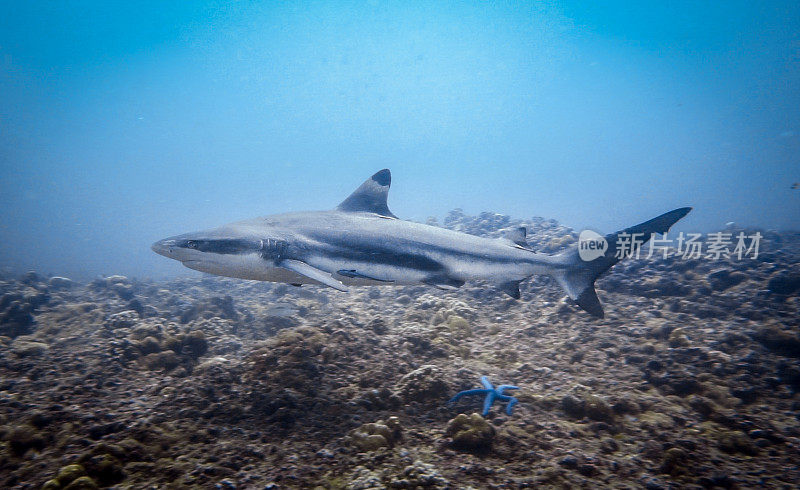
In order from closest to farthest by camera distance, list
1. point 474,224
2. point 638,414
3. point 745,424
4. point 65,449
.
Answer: point 65,449
point 745,424
point 638,414
point 474,224

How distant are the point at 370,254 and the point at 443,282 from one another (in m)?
1.26

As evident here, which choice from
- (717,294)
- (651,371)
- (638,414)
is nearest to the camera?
(638,414)

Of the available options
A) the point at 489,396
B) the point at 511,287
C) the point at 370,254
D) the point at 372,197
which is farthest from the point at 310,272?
the point at 511,287

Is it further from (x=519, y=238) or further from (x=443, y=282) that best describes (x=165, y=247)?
(x=519, y=238)

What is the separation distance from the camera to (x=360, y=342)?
568 cm

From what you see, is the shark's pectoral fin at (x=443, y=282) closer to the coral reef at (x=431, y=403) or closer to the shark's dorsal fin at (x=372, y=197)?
the coral reef at (x=431, y=403)

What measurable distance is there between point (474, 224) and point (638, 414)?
546 inches

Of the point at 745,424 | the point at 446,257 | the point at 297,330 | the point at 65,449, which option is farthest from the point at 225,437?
the point at 745,424

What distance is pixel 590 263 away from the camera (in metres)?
5.39


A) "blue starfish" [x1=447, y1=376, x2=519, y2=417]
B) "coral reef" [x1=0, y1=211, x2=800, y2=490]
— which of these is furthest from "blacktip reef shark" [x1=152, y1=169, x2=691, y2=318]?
"blue starfish" [x1=447, y1=376, x2=519, y2=417]

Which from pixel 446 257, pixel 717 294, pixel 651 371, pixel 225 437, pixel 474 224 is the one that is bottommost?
pixel 225 437

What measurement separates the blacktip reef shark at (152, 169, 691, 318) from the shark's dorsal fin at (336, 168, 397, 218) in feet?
1.01

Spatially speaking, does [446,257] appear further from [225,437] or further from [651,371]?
[651,371]

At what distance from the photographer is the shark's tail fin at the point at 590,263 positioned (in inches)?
207
